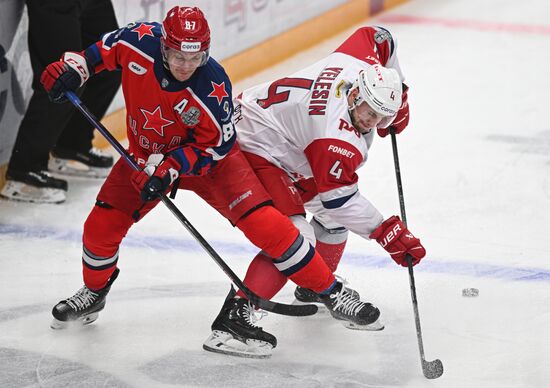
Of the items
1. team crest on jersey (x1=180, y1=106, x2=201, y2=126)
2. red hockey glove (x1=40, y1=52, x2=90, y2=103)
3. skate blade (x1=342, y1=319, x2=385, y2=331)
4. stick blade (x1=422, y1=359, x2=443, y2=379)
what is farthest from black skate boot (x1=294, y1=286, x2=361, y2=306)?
red hockey glove (x1=40, y1=52, x2=90, y2=103)

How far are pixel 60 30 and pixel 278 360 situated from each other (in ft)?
6.15

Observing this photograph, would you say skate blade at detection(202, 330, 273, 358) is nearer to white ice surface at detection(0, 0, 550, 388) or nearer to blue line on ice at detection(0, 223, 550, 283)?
white ice surface at detection(0, 0, 550, 388)

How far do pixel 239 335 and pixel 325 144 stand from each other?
0.65m

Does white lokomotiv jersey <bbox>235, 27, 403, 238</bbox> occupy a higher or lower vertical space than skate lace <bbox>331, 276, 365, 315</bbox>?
higher

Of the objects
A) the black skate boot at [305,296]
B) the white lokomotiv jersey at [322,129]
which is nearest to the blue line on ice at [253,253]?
the black skate boot at [305,296]

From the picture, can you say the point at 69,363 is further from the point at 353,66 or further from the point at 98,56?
the point at 353,66

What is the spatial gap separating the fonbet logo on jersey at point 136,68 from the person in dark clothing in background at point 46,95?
4.20 ft

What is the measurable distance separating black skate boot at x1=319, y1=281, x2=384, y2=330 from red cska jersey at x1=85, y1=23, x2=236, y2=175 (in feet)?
1.84

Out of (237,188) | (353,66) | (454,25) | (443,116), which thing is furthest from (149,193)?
(454,25)

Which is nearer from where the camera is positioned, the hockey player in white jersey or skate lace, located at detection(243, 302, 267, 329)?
the hockey player in white jersey

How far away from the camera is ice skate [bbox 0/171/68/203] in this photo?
15.3 feet

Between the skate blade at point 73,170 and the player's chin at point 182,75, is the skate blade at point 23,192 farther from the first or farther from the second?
the player's chin at point 182,75

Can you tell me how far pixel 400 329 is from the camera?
3635 mm

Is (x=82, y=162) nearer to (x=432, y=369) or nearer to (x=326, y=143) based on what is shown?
(x=326, y=143)
